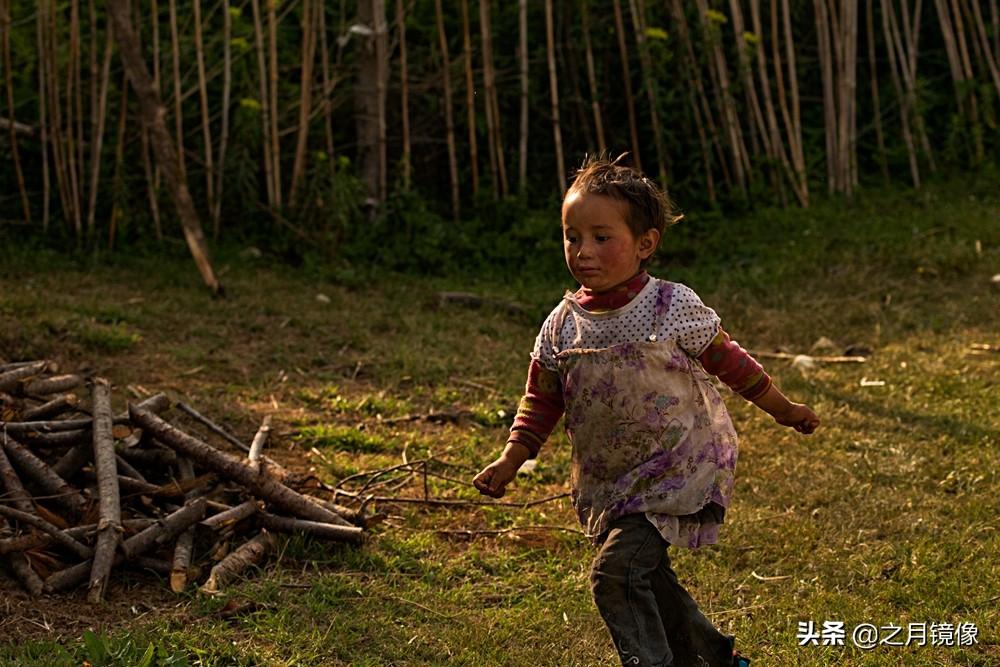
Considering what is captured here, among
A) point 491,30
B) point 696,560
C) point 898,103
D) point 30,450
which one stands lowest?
point 696,560

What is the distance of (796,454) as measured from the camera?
4723 mm

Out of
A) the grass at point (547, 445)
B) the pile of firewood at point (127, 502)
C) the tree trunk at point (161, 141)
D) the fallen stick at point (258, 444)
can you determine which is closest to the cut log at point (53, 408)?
the pile of firewood at point (127, 502)

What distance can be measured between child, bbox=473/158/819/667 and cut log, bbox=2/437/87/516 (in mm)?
1505

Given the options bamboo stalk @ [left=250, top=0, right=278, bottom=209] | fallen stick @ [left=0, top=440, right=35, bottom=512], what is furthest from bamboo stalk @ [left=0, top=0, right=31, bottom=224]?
fallen stick @ [left=0, top=440, right=35, bottom=512]

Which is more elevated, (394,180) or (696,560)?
(394,180)

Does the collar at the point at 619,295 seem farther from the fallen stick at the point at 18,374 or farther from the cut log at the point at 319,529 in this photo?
the fallen stick at the point at 18,374

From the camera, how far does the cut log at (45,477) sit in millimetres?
3826

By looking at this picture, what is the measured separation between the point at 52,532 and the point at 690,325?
1.85 metres

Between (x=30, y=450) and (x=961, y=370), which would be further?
(x=961, y=370)

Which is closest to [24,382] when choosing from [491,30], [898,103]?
[491,30]

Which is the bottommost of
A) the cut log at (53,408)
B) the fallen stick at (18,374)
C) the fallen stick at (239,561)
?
the fallen stick at (239,561)

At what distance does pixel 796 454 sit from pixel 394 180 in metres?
3.95

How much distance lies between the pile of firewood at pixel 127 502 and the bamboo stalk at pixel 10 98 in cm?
344

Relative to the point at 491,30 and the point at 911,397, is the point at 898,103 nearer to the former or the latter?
the point at 491,30
